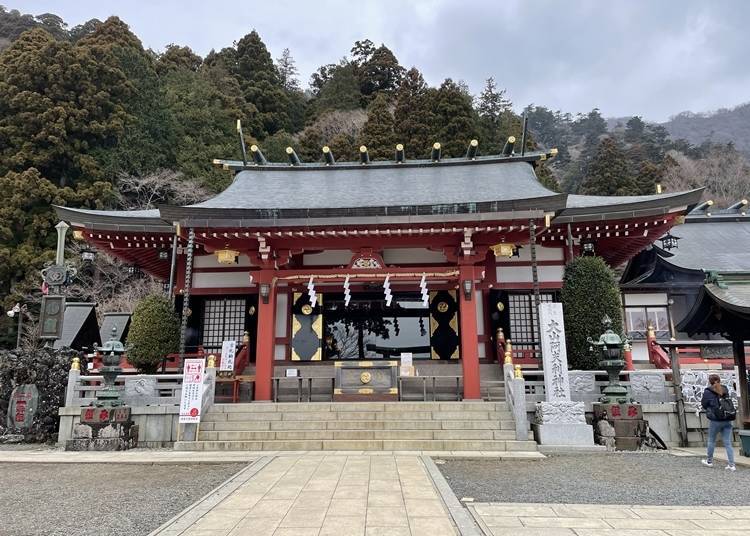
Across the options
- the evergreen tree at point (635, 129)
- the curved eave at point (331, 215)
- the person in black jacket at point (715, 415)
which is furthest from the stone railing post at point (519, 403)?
the evergreen tree at point (635, 129)

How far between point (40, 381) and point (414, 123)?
31101 millimetres

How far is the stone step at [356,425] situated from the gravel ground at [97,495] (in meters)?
1.90

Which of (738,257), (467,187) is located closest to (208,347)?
(467,187)

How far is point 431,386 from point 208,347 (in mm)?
6882

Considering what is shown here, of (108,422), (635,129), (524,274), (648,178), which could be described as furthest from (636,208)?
(635,129)

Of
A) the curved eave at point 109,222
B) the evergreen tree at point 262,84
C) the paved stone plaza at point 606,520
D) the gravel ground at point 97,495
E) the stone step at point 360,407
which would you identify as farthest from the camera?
the evergreen tree at point 262,84

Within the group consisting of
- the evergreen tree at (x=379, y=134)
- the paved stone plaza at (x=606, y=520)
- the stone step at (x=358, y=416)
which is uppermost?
the evergreen tree at (x=379, y=134)

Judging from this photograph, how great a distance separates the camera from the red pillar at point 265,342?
11.5 m

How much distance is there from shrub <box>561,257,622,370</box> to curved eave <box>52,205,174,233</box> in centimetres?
1039

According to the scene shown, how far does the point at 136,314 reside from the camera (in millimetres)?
11805

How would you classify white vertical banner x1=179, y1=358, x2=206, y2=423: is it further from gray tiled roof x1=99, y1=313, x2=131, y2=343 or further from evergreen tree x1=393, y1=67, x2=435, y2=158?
evergreen tree x1=393, y1=67, x2=435, y2=158

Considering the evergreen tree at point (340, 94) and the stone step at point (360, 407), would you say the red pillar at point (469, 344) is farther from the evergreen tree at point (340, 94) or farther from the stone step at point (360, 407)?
the evergreen tree at point (340, 94)

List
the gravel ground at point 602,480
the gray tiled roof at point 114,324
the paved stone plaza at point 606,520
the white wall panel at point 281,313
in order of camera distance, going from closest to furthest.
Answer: the paved stone plaza at point 606,520, the gravel ground at point 602,480, the white wall panel at point 281,313, the gray tiled roof at point 114,324

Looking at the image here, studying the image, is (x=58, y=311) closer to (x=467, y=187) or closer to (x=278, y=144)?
(x=467, y=187)
